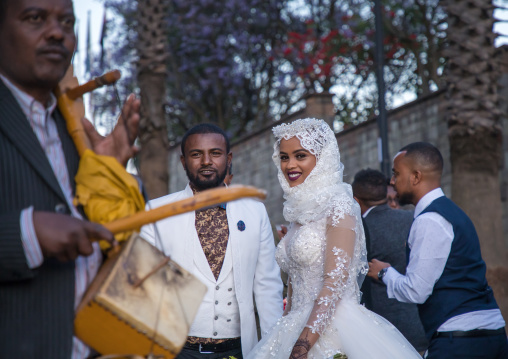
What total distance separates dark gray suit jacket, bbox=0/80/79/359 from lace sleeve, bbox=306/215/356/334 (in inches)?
86.2

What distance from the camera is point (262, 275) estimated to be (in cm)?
468

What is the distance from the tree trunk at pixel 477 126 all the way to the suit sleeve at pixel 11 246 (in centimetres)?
725

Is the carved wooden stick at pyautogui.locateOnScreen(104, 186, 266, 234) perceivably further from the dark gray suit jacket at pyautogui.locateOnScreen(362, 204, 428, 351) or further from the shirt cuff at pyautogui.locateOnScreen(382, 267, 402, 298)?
the dark gray suit jacket at pyautogui.locateOnScreen(362, 204, 428, 351)

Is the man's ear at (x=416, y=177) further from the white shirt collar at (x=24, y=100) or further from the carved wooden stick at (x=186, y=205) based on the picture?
the white shirt collar at (x=24, y=100)

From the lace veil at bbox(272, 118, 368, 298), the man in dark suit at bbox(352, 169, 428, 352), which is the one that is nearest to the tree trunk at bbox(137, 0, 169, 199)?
the man in dark suit at bbox(352, 169, 428, 352)

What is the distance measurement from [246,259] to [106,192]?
95.0 inches

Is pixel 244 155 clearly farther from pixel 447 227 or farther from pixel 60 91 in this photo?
pixel 60 91

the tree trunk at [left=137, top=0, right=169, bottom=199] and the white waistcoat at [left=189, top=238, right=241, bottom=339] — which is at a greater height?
the tree trunk at [left=137, top=0, right=169, bottom=199]

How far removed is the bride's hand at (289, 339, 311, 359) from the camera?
4.01 meters

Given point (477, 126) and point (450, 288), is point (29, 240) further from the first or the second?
point (477, 126)

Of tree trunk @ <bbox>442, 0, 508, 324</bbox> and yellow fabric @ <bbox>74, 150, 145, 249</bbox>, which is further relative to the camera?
tree trunk @ <bbox>442, 0, 508, 324</bbox>

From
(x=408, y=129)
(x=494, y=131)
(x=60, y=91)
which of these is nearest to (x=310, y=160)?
(x=60, y=91)

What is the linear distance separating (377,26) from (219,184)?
626 centimetres

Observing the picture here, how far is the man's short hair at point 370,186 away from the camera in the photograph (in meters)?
6.29
